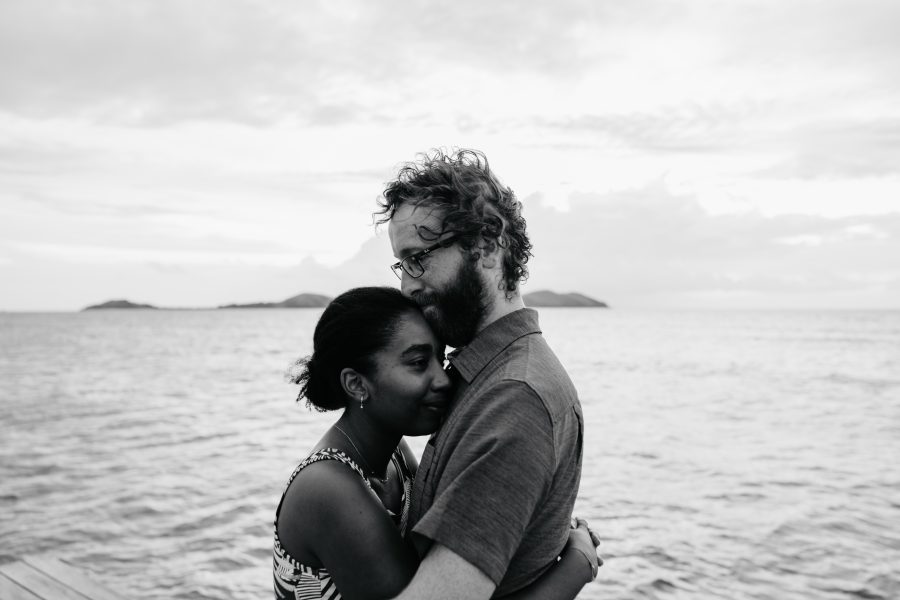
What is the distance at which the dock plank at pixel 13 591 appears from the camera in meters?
5.56

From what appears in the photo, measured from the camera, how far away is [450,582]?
202 centimetres

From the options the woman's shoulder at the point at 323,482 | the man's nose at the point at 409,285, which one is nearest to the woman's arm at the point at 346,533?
the woman's shoulder at the point at 323,482

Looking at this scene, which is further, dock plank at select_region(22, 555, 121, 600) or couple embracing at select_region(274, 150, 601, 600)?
dock plank at select_region(22, 555, 121, 600)

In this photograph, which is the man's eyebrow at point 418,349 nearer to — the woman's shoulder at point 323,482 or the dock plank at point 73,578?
the woman's shoulder at point 323,482

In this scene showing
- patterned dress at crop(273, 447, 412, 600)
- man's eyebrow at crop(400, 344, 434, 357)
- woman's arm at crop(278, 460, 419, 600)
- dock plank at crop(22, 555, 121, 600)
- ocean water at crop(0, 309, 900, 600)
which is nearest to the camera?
woman's arm at crop(278, 460, 419, 600)

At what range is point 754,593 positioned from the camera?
8320mm

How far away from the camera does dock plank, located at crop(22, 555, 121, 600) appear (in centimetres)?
568

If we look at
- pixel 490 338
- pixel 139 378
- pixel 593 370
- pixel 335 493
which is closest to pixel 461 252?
pixel 490 338

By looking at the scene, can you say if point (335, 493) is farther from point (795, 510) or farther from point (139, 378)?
point (139, 378)

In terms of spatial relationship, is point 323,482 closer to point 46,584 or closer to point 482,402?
point 482,402

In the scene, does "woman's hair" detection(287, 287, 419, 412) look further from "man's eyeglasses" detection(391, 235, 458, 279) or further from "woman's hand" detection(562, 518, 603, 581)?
"woman's hand" detection(562, 518, 603, 581)

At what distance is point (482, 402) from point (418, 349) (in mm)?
548

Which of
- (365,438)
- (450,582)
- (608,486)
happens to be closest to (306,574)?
(365,438)

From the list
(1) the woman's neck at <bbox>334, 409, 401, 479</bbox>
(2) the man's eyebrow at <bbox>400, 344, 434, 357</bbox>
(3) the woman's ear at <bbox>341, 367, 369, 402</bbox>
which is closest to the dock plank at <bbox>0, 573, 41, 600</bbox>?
(1) the woman's neck at <bbox>334, 409, 401, 479</bbox>
